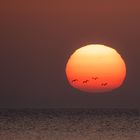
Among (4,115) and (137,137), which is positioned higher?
(4,115)

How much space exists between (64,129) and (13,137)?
1.44m

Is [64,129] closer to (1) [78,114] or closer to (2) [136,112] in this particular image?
(1) [78,114]

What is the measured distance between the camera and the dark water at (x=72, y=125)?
7.48m

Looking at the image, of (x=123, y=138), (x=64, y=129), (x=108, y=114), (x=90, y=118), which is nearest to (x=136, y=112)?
(x=108, y=114)

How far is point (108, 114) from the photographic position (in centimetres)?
1192

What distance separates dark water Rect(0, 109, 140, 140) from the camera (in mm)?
7480

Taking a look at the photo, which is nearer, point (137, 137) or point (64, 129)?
point (137, 137)

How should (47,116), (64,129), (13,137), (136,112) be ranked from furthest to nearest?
(136,112), (47,116), (64,129), (13,137)

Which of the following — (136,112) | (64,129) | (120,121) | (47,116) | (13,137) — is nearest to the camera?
(13,137)

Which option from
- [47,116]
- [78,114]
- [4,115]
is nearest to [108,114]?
[78,114]

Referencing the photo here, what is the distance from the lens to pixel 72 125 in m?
9.24

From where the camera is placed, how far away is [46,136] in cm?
743

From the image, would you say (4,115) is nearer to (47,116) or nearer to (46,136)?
(47,116)

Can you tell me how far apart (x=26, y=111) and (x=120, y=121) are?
122 inches
